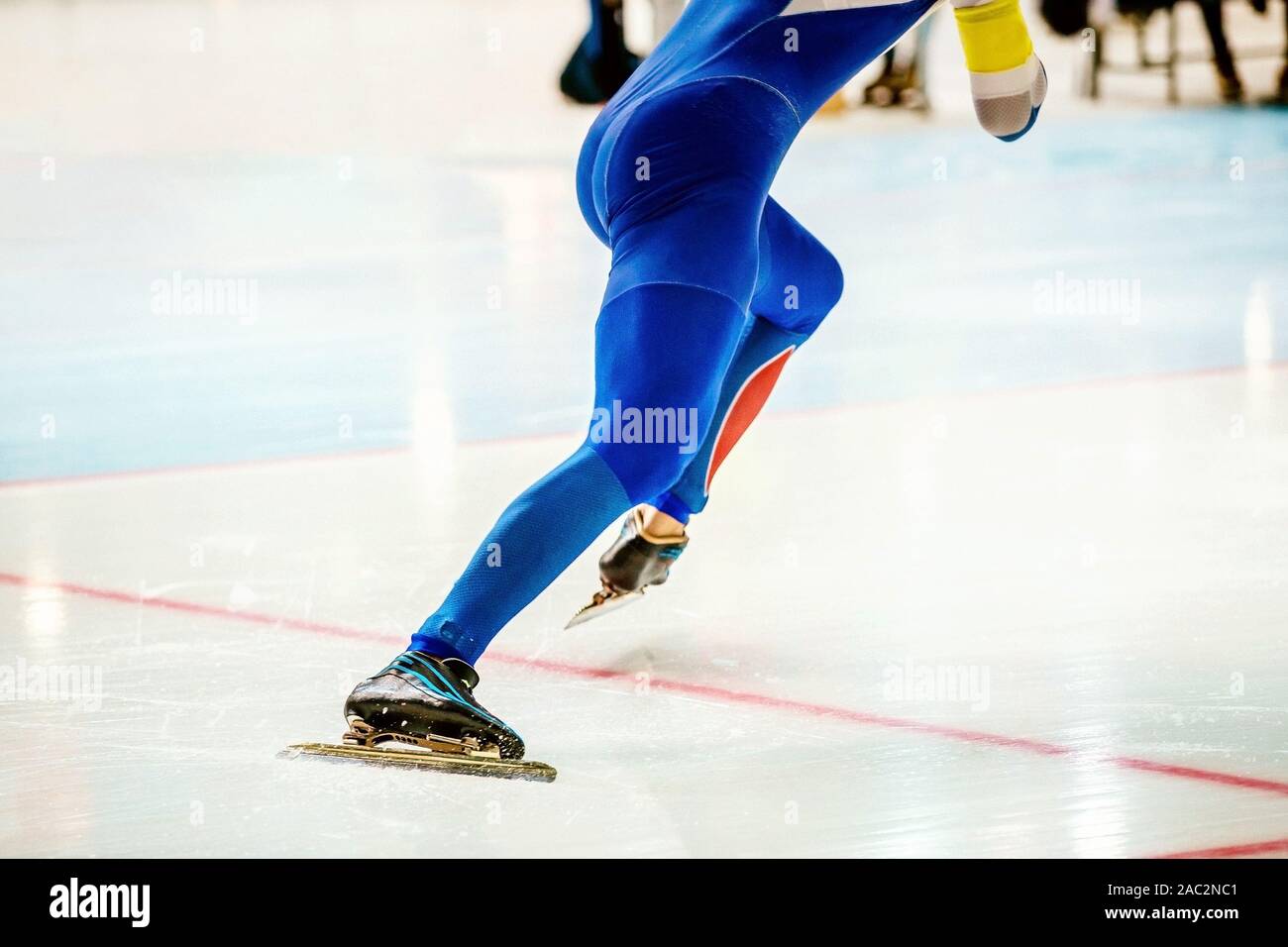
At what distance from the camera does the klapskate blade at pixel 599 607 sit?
406 centimetres

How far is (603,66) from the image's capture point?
42.0 feet

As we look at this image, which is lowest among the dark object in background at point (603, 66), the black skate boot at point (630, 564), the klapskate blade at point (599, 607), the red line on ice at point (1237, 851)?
the red line on ice at point (1237, 851)

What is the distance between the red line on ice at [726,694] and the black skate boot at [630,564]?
0.22 m

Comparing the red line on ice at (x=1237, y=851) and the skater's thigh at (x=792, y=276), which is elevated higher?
the skater's thigh at (x=792, y=276)

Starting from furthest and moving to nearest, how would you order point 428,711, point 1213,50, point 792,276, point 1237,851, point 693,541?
point 1213,50 → point 693,541 → point 792,276 → point 428,711 → point 1237,851

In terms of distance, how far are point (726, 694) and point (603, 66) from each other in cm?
956

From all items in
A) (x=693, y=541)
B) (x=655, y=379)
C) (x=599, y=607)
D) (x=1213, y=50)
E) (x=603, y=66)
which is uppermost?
(x=1213, y=50)

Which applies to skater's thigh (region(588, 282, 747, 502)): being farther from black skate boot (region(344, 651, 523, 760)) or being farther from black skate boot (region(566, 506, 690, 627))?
black skate boot (region(566, 506, 690, 627))

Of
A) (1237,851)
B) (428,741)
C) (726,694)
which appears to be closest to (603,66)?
(726,694)

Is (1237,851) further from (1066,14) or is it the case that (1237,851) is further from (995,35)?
(1066,14)

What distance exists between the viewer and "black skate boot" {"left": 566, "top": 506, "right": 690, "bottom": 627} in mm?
4047

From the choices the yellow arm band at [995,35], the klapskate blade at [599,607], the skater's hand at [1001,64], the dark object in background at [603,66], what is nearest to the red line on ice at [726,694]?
the klapskate blade at [599,607]

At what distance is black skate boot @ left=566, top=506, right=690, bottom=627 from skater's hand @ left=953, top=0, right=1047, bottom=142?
100 cm

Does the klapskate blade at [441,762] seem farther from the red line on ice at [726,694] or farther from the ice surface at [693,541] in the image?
the red line on ice at [726,694]
